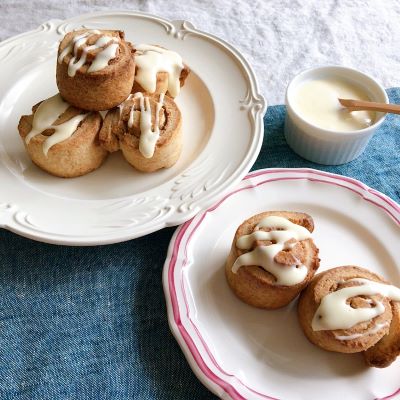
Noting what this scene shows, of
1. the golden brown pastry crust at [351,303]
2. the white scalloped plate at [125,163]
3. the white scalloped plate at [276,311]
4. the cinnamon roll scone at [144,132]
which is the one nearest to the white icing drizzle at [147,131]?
the cinnamon roll scone at [144,132]

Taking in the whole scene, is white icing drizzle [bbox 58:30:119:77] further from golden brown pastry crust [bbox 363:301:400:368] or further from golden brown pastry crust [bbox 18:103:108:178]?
golden brown pastry crust [bbox 363:301:400:368]

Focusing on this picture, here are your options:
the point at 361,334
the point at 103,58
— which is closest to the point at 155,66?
the point at 103,58

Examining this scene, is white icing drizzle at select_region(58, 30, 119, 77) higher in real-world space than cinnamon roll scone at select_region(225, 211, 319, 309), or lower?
higher

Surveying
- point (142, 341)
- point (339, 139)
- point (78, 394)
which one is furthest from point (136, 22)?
point (78, 394)

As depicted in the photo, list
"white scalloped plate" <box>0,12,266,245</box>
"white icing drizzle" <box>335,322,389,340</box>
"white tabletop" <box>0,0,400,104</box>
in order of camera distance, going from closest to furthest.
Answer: "white icing drizzle" <box>335,322,389,340</box> < "white scalloped plate" <box>0,12,266,245</box> < "white tabletop" <box>0,0,400,104</box>

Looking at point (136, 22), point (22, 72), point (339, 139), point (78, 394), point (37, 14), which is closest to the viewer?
point (78, 394)

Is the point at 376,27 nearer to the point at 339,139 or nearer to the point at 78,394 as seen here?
the point at 339,139

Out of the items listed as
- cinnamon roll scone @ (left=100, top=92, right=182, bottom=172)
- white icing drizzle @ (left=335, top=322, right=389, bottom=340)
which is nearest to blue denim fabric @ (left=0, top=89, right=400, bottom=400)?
cinnamon roll scone @ (left=100, top=92, right=182, bottom=172)
